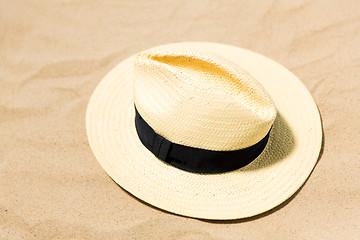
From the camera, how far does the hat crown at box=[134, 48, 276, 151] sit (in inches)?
60.7

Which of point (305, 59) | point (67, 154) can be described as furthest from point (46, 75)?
point (305, 59)

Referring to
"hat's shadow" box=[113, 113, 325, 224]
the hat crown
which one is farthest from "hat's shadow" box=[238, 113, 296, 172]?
the hat crown

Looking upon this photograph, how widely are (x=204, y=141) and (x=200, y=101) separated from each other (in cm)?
18

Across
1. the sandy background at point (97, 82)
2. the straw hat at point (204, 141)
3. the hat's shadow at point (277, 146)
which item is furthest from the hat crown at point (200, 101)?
Answer: the sandy background at point (97, 82)

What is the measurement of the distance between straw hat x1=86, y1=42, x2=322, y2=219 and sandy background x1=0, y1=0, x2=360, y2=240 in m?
0.12

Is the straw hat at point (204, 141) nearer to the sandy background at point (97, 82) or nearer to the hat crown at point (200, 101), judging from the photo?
the hat crown at point (200, 101)

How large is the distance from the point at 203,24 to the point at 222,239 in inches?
68.9

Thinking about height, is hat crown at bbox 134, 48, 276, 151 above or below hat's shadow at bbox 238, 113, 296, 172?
above

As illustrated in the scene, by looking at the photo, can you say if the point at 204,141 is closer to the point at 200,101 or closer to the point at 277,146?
the point at 200,101

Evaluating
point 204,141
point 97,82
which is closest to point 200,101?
point 204,141

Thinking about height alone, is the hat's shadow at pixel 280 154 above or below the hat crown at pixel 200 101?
below

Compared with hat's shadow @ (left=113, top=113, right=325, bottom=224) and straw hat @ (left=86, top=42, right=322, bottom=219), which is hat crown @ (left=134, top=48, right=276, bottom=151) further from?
hat's shadow @ (left=113, top=113, right=325, bottom=224)

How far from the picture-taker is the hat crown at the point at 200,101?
1.54 meters

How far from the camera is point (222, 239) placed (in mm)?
1688
